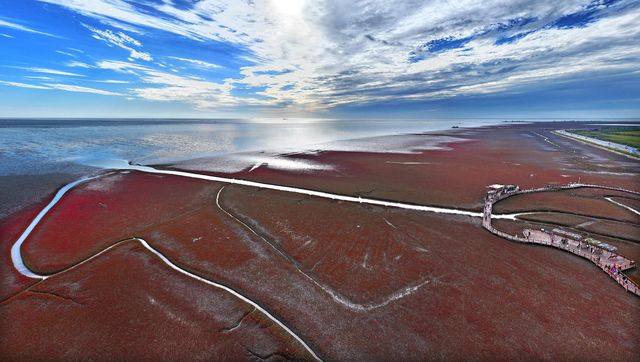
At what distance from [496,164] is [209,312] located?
5980cm

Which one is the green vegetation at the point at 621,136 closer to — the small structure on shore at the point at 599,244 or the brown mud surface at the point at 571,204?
the brown mud surface at the point at 571,204

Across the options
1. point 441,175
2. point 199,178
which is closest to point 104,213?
point 199,178

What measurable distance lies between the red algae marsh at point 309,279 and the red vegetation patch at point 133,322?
3.0 inches

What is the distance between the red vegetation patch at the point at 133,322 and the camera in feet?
40.5

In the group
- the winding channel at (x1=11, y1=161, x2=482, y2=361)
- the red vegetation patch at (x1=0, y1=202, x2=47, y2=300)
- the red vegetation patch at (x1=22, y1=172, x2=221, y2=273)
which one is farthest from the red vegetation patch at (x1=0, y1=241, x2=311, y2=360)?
the red vegetation patch at (x1=22, y1=172, x2=221, y2=273)

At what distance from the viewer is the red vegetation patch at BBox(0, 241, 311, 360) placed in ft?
40.5

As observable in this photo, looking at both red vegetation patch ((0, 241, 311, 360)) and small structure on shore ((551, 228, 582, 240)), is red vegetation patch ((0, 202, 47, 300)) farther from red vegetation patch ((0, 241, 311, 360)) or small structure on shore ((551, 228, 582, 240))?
small structure on shore ((551, 228, 582, 240))

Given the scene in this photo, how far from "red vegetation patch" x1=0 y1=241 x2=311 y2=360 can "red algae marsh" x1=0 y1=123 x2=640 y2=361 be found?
0.25ft

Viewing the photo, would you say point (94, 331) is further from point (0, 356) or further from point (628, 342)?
point (628, 342)

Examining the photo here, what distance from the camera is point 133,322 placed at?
13.9 m

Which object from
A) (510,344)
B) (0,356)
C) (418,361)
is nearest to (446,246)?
(510,344)

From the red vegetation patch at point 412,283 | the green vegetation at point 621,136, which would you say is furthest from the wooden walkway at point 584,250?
the green vegetation at point 621,136

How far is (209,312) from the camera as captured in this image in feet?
48.1

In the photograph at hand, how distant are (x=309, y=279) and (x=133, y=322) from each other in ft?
32.2
